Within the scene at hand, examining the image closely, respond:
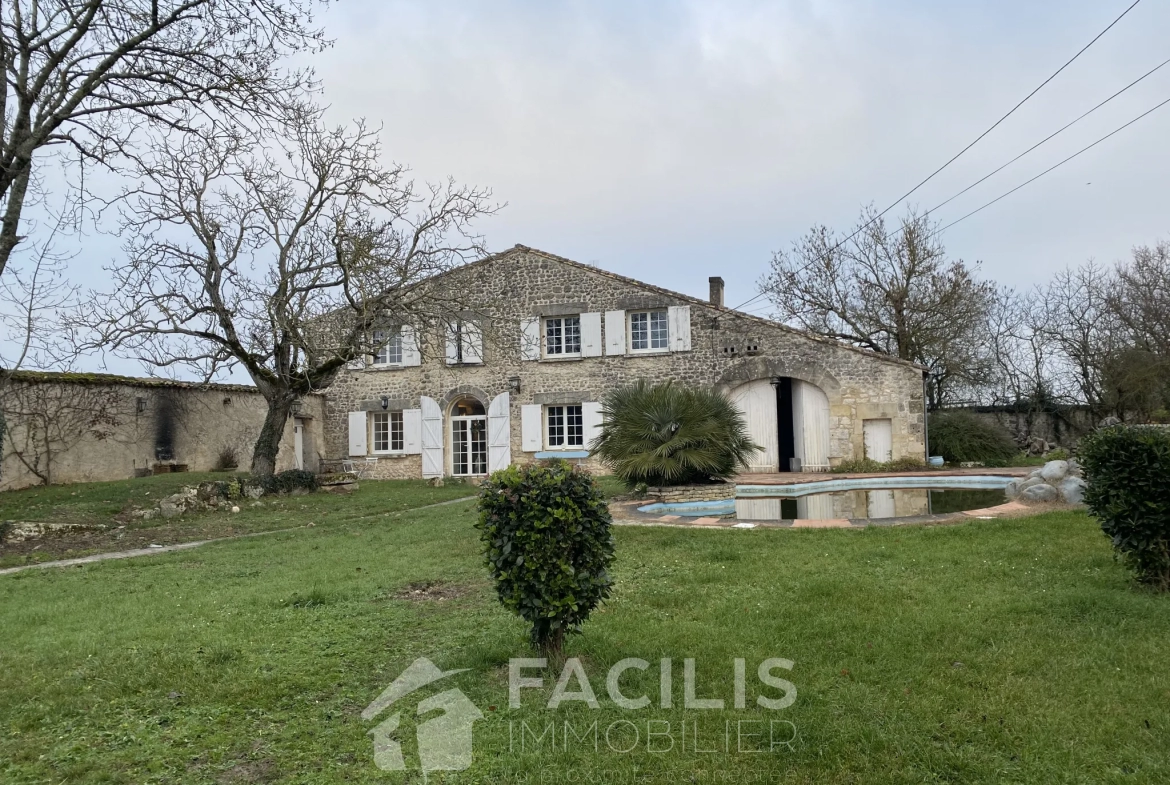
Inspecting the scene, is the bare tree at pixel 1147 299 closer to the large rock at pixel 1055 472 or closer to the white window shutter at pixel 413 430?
the large rock at pixel 1055 472

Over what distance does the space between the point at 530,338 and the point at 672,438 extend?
8625 millimetres

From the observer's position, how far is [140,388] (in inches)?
642

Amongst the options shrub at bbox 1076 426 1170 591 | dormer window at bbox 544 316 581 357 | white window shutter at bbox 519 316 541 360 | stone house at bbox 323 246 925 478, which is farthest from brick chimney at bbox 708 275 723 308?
shrub at bbox 1076 426 1170 591

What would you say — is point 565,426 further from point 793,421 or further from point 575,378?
point 793,421

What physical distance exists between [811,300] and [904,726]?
63.9 ft

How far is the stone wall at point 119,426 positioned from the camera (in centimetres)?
1416

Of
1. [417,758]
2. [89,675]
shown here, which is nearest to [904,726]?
[417,758]

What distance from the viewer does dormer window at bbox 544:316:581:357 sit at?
18.4 metres

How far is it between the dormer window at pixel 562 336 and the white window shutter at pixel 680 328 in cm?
246

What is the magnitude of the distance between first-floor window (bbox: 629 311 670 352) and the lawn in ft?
37.9

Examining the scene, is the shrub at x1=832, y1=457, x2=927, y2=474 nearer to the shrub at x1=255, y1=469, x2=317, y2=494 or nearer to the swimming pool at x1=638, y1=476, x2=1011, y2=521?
the swimming pool at x1=638, y1=476, x2=1011, y2=521

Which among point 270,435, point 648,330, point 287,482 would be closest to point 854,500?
point 648,330

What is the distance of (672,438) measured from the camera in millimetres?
10438

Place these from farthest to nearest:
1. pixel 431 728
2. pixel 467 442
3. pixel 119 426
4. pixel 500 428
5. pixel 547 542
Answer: pixel 467 442
pixel 500 428
pixel 119 426
pixel 547 542
pixel 431 728
